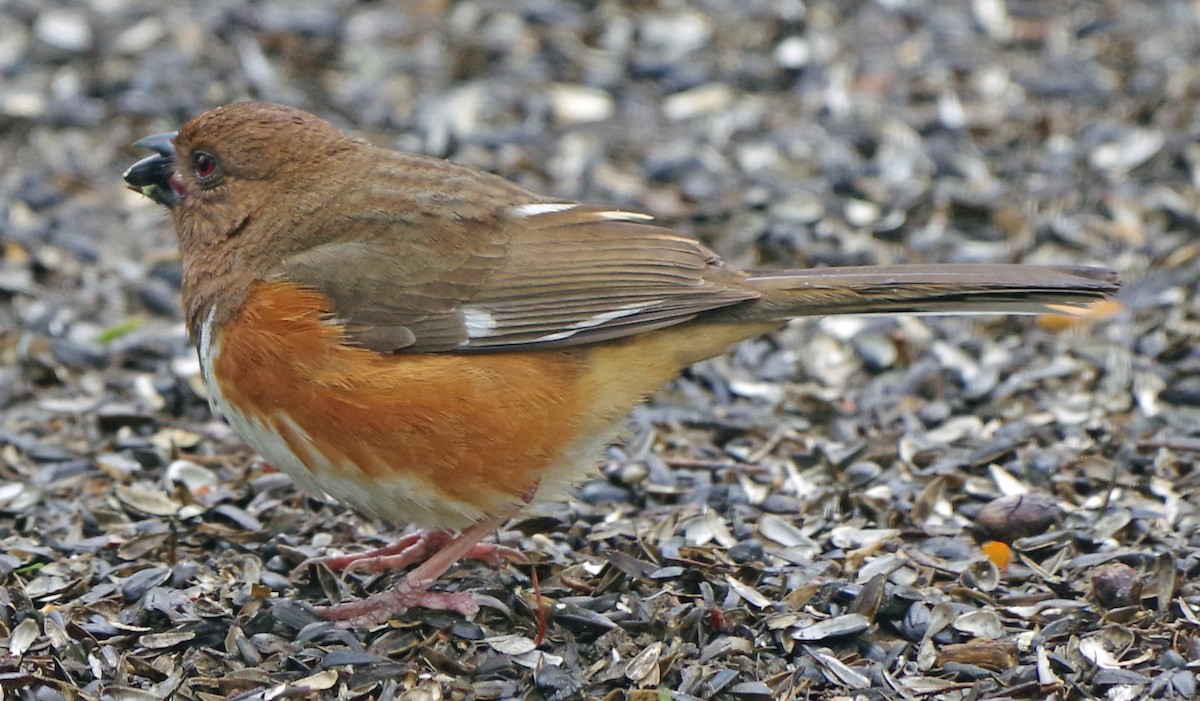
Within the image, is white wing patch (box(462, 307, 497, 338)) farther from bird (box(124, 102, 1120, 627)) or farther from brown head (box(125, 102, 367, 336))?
brown head (box(125, 102, 367, 336))

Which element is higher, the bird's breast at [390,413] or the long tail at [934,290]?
the long tail at [934,290]

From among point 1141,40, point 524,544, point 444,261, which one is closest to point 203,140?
point 444,261

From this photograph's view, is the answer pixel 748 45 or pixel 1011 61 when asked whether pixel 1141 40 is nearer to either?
pixel 1011 61

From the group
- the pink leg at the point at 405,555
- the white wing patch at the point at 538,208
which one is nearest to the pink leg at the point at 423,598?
the pink leg at the point at 405,555

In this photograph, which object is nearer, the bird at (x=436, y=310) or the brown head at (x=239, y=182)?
the bird at (x=436, y=310)

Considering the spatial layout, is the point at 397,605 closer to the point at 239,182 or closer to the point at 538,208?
the point at 538,208

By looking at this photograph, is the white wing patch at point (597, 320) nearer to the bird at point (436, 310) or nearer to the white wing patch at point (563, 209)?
the bird at point (436, 310)

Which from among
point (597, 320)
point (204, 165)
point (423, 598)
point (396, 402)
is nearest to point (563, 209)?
point (597, 320)

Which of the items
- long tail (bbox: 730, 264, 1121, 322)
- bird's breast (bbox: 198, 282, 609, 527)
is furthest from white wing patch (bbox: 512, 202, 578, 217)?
long tail (bbox: 730, 264, 1121, 322)
